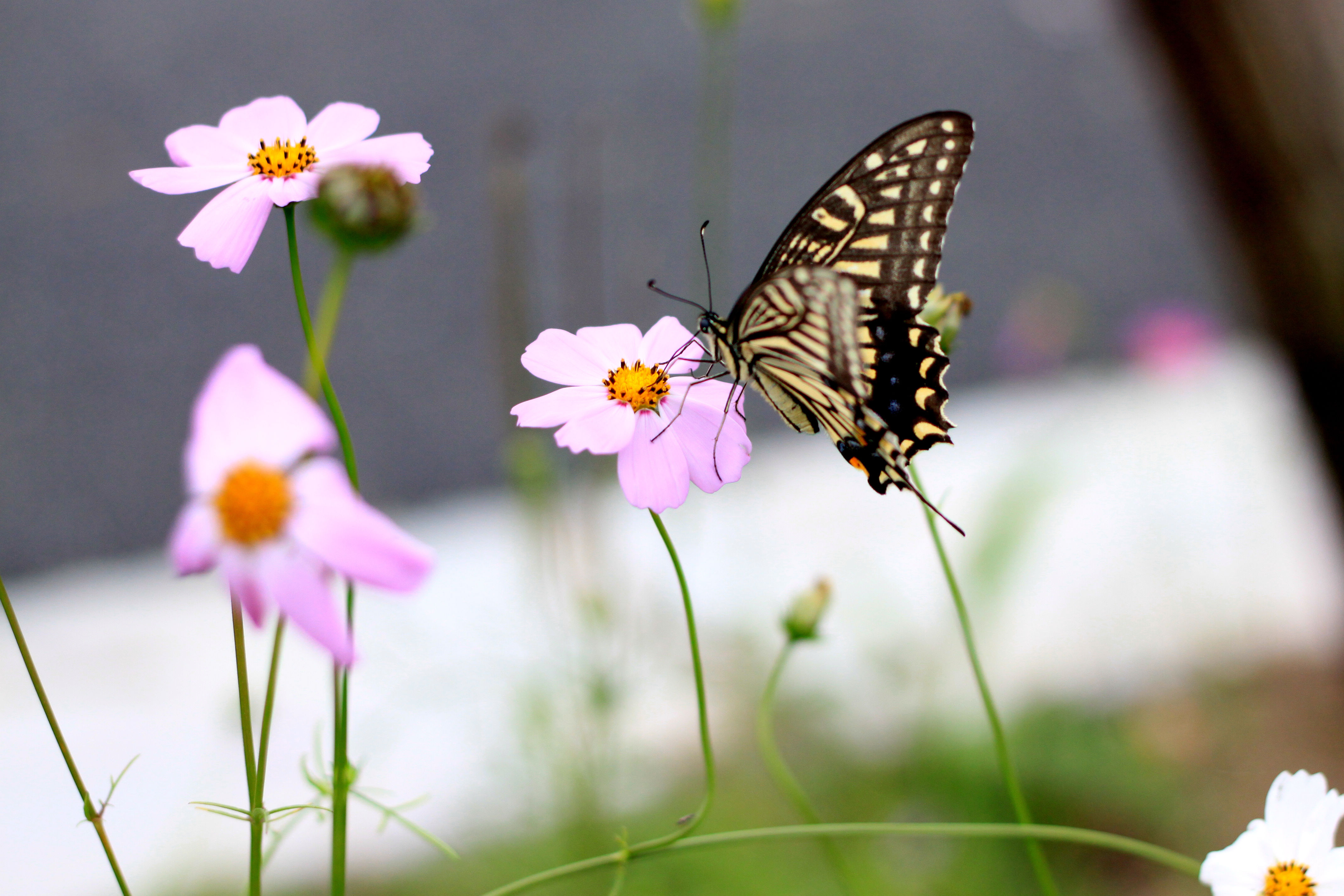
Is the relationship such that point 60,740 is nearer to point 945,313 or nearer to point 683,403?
point 683,403

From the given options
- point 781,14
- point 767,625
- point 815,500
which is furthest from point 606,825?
point 781,14

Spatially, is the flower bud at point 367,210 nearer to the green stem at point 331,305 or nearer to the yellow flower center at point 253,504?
the green stem at point 331,305

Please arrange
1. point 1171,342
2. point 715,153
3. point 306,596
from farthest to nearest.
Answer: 1. point 715,153
2. point 1171,342
3. point 306,596

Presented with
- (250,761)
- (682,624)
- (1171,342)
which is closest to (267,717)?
(250,761)

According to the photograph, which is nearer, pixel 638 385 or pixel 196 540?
pixel 196 540

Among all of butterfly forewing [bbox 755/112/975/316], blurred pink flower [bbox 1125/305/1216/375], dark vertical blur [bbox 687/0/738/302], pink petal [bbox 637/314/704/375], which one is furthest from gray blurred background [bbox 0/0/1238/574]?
pink petal [bbox 637/314/704/375]

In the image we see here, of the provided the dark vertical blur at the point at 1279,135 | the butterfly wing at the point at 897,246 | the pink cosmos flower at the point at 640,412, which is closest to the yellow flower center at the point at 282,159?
the pink cosmos flower at the point at 640,412
